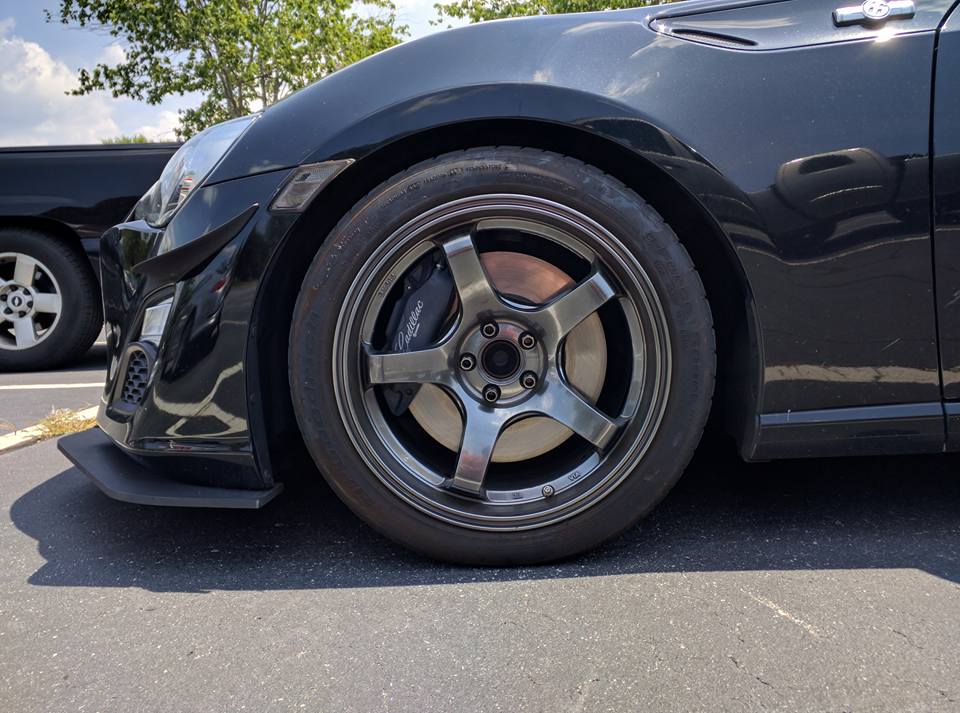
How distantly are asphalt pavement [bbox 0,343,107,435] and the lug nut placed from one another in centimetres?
243

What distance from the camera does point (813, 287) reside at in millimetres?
1767

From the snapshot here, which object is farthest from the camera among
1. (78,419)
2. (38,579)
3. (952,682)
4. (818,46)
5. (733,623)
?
(78,419)

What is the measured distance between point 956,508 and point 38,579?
233cm

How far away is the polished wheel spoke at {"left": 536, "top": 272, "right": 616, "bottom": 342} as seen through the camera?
1.85 meters

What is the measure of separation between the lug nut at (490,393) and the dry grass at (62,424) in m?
2.03

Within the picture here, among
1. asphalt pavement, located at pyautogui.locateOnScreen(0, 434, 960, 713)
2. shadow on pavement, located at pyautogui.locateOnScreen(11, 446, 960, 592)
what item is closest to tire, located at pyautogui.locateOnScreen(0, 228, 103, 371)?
shadow on pavement, located at pyautogui.locateOnScreen(11, 446, 960, 592)

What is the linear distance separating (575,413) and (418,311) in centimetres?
44

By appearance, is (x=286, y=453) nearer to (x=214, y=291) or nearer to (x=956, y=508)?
(x=214, y=291)

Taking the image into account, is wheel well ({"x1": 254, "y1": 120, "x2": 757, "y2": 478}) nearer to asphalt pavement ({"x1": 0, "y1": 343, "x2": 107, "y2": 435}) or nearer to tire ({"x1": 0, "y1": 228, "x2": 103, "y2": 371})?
asphalt pavement ({"x1": 0, "y1": 343, "x2": 107, "y2": 435})

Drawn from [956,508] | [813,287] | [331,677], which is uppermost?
[813,287]

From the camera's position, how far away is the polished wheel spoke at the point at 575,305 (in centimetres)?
185

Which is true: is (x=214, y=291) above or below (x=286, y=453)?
above

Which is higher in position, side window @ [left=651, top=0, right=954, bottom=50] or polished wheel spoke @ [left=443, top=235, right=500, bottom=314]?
side window @ [left=651, top=0, right=954, bottom=50]

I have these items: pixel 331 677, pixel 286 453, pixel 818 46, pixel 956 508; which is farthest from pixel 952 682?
pixel 286 453
